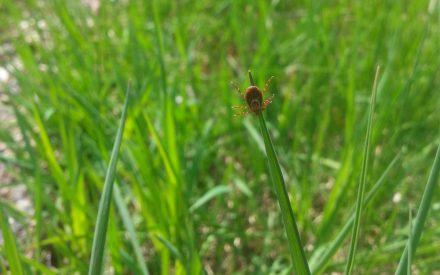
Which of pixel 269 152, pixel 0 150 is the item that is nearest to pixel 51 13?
pixel 0 150

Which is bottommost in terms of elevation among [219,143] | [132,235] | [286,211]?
[286,211]

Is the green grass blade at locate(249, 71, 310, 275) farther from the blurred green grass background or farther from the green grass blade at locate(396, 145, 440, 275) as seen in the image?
the blurred green grass background

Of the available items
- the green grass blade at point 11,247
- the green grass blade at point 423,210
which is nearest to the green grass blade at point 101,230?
the green grass blade at point 11,247

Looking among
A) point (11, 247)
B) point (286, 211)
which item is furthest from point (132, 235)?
point (286, 211)

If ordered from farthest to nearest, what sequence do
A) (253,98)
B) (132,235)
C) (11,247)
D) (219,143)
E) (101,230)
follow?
1. (219,143)
2. (132,235)
3. (11,247)
4. (101,230)
5. (253,98)

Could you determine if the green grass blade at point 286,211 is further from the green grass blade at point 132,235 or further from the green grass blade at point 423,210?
the green grass blade at point 132,235

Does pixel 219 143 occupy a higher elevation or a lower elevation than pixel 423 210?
higher

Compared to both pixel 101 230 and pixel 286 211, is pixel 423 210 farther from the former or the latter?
pixel 101 230

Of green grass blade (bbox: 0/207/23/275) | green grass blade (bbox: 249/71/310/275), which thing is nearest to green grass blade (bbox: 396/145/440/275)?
green grass blade (bbox: 249/71/310/275)
